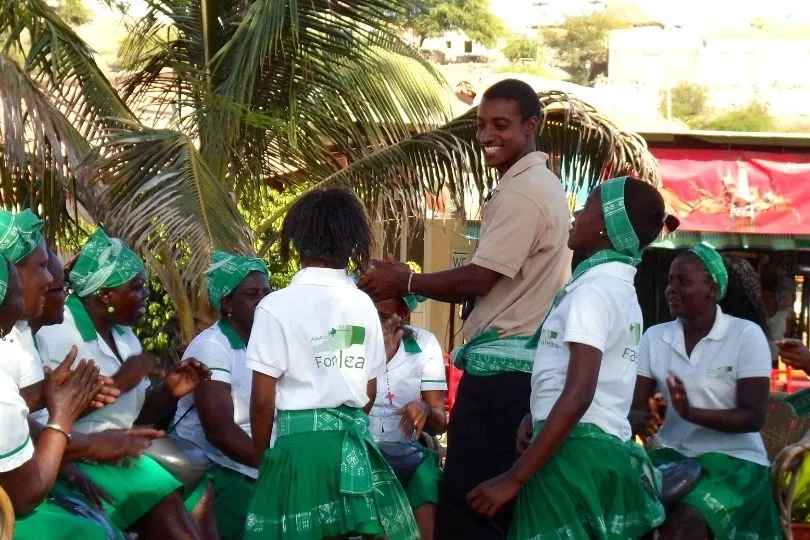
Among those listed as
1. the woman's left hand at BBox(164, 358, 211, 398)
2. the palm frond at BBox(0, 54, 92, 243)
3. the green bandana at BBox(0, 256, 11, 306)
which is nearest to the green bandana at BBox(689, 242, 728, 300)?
the woman's left hand at BBox(164, 358, 211, 398)

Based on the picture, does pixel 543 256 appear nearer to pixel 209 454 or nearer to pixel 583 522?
pixel 583 522

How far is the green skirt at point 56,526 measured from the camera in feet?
13.2

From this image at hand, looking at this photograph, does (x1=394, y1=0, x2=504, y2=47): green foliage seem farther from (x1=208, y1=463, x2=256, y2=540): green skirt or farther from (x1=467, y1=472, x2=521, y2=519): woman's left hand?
(x1=467, y1=472, x2=521, y2=519): woman's left hand

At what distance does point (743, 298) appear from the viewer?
5836mm

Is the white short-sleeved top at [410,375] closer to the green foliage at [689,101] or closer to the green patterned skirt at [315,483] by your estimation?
the green patterned skirt at [315,483]

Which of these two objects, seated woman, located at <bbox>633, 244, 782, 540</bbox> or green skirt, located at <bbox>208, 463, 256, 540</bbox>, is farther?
green skirt, located at <bbox>208, 463, 256, 540</bbox>

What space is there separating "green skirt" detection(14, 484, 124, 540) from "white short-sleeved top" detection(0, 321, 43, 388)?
1.39 ft

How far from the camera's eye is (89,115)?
29.5 ft

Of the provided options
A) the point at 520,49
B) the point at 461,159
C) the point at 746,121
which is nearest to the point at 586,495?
the point at 461,159

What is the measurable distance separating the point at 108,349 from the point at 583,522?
6.63 feet

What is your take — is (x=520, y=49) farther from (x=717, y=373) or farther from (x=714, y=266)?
(x=717, y=373)

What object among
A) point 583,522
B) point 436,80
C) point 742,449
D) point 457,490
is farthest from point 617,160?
point 583,522

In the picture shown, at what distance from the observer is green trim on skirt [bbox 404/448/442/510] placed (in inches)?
237

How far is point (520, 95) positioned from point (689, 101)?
43619mm
